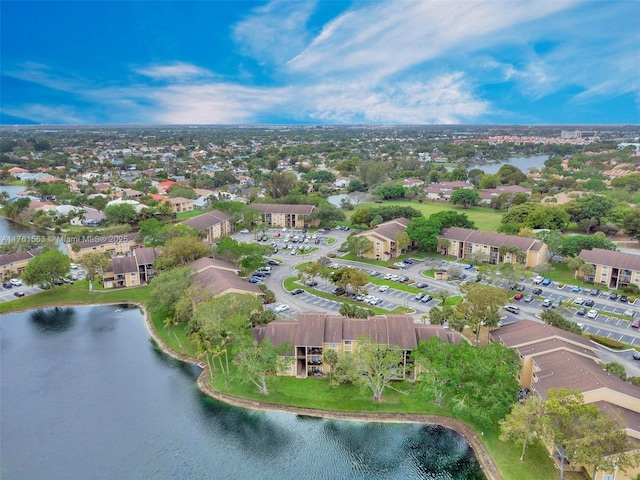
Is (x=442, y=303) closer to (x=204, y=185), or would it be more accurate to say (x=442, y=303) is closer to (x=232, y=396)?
(x=232, y=396)

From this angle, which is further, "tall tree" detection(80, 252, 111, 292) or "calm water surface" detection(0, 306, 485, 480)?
"tall tree" detection(80, 252, 111, 292)

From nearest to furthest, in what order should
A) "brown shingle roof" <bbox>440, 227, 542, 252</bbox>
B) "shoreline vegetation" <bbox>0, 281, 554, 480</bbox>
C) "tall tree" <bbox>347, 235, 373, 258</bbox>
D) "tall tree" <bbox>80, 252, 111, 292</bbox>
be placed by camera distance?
"shoreline vegetation" <bbox>0, 281, 554, 480</bbox>
"tall tree" <bbox>80, 252, 111, 292</bbox>
"brown shingle roof" <bbox>440, 227, 542, 252</bbox>
"tall tree" <bbox>347, 235, 373, 258</bbox>

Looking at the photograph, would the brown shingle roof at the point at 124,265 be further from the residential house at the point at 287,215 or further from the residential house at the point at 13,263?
the residential house at the point at 287,215

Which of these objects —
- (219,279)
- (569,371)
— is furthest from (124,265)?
(569,371)

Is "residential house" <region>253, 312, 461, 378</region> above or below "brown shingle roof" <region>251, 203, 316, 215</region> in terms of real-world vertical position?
below

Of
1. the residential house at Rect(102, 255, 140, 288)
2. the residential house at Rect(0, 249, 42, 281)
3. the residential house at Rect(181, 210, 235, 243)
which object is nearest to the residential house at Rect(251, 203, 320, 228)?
the residential house at Rect(181, 210, 235, 243)

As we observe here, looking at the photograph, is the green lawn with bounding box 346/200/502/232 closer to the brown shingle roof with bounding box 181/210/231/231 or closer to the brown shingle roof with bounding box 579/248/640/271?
the brown shingle roof with bounding box 579/248/640/271
